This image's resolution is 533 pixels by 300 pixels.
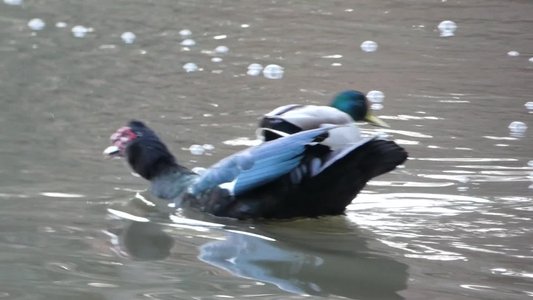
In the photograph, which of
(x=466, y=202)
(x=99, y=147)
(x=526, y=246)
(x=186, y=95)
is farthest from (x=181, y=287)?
(x=186, y=95)

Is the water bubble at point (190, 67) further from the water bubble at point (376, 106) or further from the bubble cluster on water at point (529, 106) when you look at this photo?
the bubble cluster on water at point (529, 106)

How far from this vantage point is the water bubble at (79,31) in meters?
8.88

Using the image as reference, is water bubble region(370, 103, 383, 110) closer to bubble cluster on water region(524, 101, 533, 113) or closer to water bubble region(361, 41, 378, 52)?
bubble cluster on water region(524, 101, 533, 113)

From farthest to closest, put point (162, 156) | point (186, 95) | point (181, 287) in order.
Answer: point (186, 95) < point (162, 156) < point (181, 287)

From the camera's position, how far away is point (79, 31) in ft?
29.7

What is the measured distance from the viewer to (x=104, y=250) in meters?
4.08

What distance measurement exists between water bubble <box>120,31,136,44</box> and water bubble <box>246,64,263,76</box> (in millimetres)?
1247

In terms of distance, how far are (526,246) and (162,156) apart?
5.24ft

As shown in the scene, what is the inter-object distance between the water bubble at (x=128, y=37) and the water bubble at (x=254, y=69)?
1.25 meters

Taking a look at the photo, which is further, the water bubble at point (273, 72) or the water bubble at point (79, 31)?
the water bubble at point (79, 31)

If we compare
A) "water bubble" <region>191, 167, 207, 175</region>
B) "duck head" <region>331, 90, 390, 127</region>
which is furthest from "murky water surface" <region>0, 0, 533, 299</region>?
"duck head" <region>331, 90, 390, 127</region>

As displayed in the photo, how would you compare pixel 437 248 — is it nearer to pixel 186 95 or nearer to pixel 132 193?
pixel 132 193

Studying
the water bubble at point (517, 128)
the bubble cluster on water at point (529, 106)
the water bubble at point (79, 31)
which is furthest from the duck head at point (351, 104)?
the water bubble at point (79, 31)

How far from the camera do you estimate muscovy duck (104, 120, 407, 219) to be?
443 centimetres
